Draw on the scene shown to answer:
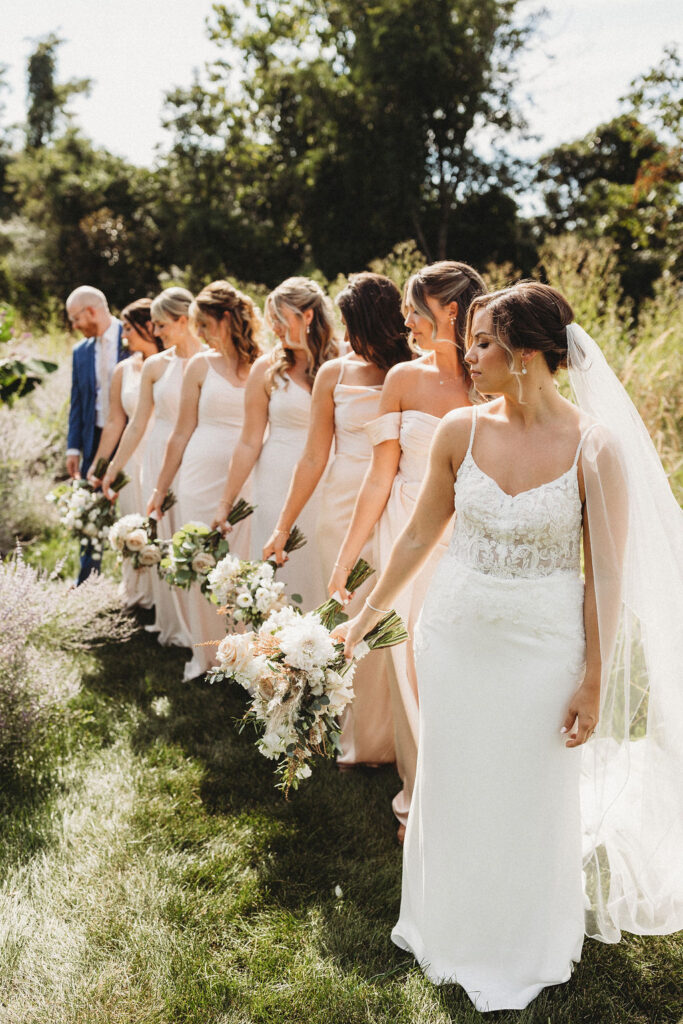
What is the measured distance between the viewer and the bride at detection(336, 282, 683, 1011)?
2.45 meters

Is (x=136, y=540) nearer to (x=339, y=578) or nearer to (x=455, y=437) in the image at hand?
(x=339, y=578)

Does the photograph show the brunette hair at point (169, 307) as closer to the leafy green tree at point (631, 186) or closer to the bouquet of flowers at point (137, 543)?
the bouquet of flowers at point (137, 543)

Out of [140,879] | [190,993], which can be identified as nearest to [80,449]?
[140,879]

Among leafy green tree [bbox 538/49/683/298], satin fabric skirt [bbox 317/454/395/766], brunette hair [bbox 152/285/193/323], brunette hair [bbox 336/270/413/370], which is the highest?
leafy green tree [bbox 538/49/683/298]

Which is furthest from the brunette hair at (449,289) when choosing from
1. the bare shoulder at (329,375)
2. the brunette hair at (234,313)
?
the brunette hair at (234,313)

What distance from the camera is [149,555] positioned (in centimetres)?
518

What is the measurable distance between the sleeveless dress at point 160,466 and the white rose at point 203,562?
1410 mm

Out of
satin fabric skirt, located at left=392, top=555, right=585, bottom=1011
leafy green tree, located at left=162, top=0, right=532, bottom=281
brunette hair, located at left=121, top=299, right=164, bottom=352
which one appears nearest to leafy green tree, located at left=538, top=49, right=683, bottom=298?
leafy green tree, located at left=162, top=0, right=532, bottom=281

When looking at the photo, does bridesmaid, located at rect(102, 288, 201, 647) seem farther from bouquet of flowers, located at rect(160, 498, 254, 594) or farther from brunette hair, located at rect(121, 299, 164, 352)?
bouquet of flowers, located at rect(160, 498, 254, 594)

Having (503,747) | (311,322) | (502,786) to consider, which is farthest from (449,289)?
(502,786)

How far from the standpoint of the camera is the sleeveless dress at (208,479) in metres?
5.39

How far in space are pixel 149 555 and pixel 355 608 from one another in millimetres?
1622

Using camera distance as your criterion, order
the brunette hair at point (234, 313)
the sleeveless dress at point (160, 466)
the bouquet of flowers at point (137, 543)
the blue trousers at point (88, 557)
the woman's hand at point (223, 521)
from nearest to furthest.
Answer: the woman's hand at point (223, 521) < the brunette hair at point (234, 313) < the bouquet of flowers at point (137, 543) < the sleeveless dress at point (160, 466) < the blue trousers at point (88, 557)

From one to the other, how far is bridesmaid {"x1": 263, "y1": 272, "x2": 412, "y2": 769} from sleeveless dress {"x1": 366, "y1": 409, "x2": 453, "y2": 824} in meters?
0.31
